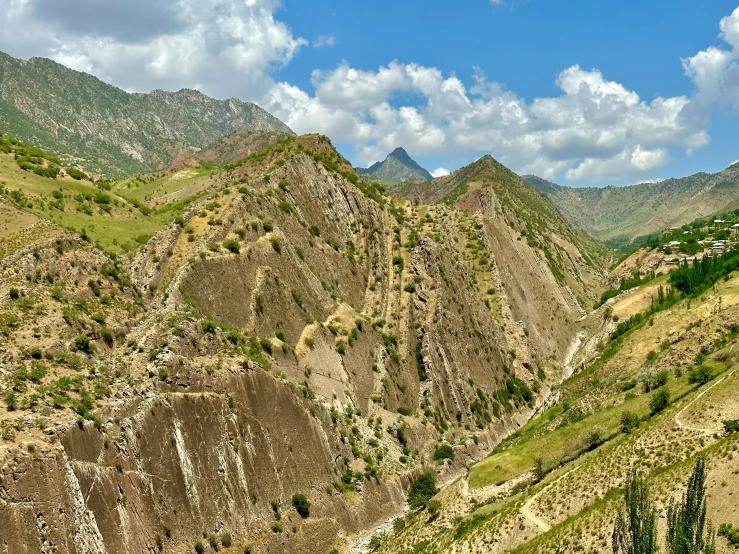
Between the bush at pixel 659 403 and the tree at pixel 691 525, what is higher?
the tree at pixel 691 525

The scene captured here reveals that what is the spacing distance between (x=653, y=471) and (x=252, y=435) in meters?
27.5

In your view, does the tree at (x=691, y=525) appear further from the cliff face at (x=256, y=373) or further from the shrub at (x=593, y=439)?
the cliff face at (x=256, y=373)

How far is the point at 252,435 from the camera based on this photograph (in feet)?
145

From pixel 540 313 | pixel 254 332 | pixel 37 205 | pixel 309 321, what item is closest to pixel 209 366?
pixel 254 332

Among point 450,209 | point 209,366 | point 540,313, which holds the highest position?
point 450,209

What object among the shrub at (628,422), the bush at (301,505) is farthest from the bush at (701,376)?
the bush at (301,505)

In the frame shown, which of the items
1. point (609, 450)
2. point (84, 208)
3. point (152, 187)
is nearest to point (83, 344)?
point (84, 208)

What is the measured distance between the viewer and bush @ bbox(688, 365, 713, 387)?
155 feet

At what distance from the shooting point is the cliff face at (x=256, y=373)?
33.3 meters

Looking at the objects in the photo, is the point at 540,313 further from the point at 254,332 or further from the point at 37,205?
the point at 37,205

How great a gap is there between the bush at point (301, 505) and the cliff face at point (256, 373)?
24.7 inches

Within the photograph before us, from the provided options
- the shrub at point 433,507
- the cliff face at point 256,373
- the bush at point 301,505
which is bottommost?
the shrub at point 433,507

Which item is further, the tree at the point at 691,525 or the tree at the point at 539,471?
the tree at the point at 539,471

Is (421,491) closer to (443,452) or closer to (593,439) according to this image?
(443,452)
